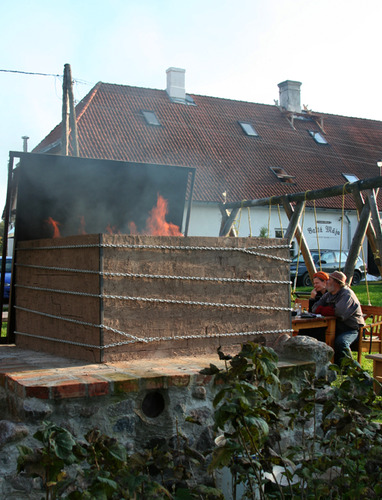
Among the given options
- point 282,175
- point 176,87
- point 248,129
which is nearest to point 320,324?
point 282,175

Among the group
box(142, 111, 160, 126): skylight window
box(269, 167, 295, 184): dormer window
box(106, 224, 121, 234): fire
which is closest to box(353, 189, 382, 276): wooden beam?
box(106, 224, 121, 234): fire

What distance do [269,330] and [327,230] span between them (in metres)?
21.6

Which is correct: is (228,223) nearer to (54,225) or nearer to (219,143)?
(54,225)

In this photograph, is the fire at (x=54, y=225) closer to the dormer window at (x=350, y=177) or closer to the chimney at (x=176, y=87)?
the chimney at (x=176, y=87)

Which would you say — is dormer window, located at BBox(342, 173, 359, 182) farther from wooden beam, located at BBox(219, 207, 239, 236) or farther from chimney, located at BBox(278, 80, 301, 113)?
wooden beam, located at BBox(219, 207, 239, 236)

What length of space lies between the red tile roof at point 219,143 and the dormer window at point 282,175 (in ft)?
0.67

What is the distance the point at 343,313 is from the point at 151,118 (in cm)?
1760

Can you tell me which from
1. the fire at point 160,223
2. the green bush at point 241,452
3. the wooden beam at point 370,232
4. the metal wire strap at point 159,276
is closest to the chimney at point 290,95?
the wooden beam at point 370,232

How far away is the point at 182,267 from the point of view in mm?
4301

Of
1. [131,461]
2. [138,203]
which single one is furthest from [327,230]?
[131,461]

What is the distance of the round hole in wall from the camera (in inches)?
145

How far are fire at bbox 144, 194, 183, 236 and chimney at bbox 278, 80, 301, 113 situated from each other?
76.4 feet

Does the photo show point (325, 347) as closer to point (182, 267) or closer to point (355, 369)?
point (182, 267)

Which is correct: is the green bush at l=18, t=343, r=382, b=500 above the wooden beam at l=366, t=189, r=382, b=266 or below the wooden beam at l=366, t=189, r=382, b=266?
below
